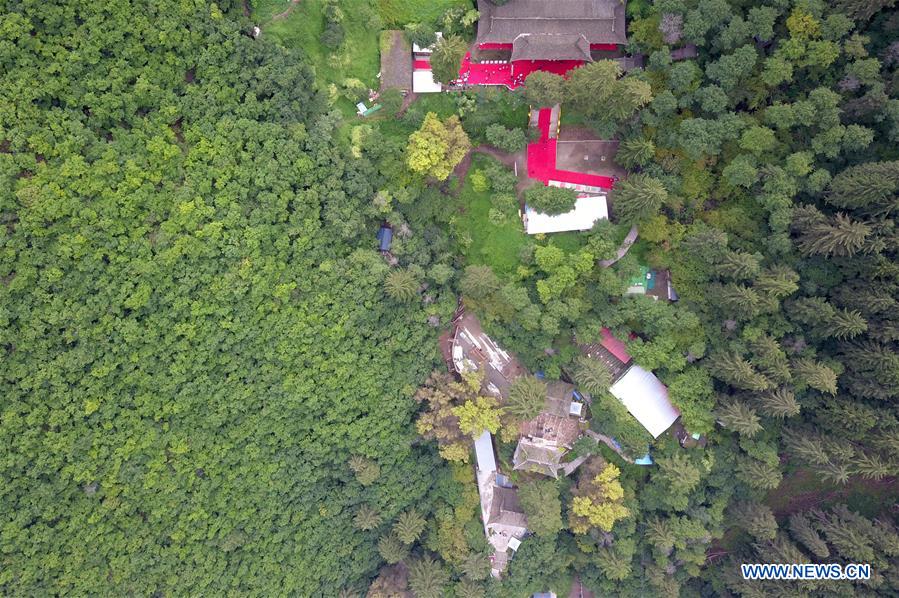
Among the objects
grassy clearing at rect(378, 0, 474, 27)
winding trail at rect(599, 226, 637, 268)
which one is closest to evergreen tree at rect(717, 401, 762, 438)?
winding trail at rect(599, 226, 637, 268)

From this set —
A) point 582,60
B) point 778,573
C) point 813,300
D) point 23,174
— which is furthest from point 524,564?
point 23,174

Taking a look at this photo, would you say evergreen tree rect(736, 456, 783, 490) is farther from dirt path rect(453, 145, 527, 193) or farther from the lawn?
the lawn

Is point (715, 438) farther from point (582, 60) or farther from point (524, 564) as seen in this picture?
point (582, 60)

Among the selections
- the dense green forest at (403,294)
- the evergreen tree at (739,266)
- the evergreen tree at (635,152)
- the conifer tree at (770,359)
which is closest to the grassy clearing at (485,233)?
the dense green forest at (403,294)

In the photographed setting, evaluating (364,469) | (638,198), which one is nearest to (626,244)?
(638,198)

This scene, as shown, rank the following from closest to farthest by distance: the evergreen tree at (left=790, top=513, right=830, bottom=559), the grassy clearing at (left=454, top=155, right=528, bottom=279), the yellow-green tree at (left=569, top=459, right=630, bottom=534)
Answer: the evergreen tree at (left=790, top=513, right=830, bottom=559) → the yellow-green tree at (left=569, top=459, right=630, bottom=534) → the grassy clearing at (left=454, top=155, right=528, bottom=279)

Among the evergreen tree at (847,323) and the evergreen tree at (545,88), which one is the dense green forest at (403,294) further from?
the evergreen tree at (545,88)
